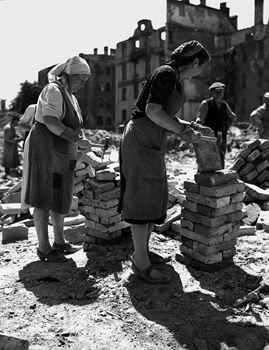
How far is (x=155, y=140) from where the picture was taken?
3045 mm

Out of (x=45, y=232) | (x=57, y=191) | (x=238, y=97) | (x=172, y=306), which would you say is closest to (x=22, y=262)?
(x=45, y=232)

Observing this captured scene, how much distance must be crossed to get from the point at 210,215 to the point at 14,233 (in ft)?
8.49

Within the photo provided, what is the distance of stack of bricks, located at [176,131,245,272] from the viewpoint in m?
3.28

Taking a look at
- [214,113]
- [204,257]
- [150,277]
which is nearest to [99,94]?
[214,113]

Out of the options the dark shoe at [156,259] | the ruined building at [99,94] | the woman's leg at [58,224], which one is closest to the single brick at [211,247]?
the dark shoe at [156,259]

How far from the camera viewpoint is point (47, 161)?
139 inches

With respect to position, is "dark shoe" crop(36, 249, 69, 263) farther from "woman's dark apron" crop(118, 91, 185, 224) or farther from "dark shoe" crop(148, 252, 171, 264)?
"woman's dark apron" crop(118, 91, 185, 224)

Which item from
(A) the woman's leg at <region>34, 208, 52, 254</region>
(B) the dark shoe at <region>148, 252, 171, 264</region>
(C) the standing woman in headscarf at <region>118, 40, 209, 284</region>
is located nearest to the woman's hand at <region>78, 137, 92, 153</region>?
(C) the standing woman in headscarf at <region>118, 40, 209, 284</region>

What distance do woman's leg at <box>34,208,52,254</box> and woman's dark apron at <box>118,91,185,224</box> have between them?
3.17 feet

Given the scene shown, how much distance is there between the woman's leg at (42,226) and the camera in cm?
360

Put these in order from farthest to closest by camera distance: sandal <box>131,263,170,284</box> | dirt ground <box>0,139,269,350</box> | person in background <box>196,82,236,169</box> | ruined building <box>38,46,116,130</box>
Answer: ruined building <box>38,46,116,130</box>
person in background <box>196,82,236,169</box>
sandal <box>131,263,170,284</box>
dirt ground <box>0,139,269,350</box>

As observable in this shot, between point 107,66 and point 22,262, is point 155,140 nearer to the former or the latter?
point 22,262

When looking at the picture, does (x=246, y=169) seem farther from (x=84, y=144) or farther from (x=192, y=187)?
(x=84, y=144)

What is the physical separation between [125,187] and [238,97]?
32.8 m
